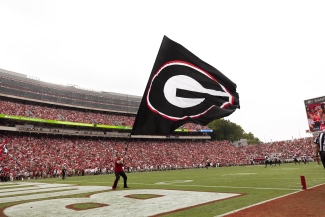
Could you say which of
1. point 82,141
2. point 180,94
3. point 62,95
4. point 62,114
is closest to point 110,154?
point 82,141


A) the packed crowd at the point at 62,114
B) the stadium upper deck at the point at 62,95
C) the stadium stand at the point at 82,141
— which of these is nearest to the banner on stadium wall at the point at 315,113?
the stadium stand at the point at 82,141

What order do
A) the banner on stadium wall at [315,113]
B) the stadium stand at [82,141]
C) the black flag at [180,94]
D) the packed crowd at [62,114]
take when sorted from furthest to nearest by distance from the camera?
1. the packed crowd at [62,114]
2. the banner on stadium wall at [315,113]
3. the stadium stand at [82,141]
4. the black flag at [180,94]

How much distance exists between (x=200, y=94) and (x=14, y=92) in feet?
157

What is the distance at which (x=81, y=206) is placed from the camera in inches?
308

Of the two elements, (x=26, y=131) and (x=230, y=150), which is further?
(x=230, y=150)

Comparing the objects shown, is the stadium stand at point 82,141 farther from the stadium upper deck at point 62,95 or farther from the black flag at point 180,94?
the black flag at point 180,94

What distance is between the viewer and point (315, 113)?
39625mm

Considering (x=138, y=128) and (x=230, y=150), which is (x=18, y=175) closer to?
(x=138, y=128)

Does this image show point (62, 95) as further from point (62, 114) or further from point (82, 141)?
point (82, 141)

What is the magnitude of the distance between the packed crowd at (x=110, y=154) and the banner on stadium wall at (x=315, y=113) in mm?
7151

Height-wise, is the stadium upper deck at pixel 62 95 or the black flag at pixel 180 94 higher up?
the stadium upper deck at pixel 62 95

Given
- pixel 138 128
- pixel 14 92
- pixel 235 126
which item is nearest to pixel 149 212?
pixel 138 128

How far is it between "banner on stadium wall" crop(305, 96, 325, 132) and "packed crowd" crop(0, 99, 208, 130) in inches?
1251

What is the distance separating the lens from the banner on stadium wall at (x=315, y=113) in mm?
38619
